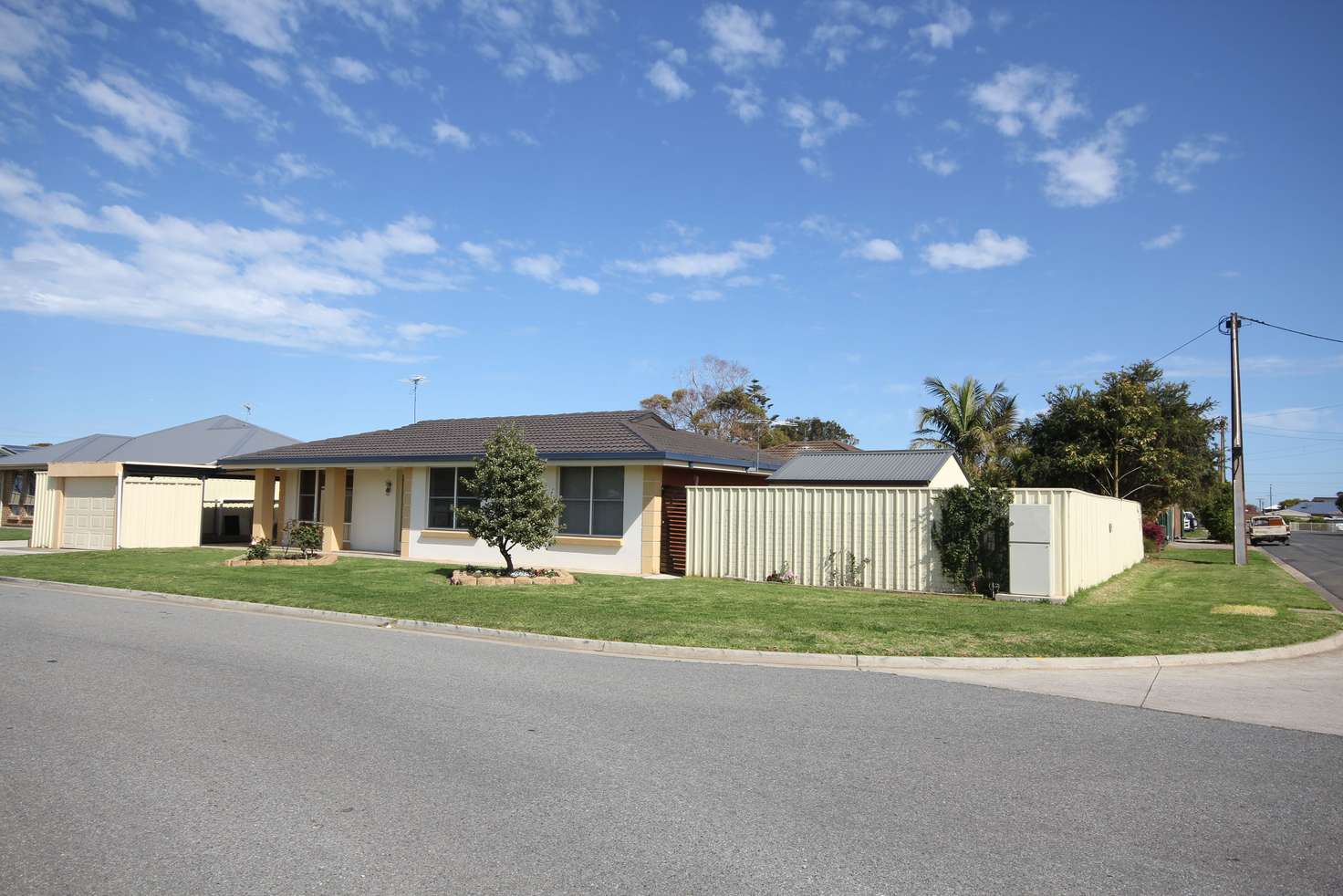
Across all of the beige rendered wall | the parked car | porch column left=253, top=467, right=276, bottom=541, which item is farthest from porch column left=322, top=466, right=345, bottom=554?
the parked car

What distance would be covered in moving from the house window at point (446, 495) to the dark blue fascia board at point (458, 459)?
0.62 metres

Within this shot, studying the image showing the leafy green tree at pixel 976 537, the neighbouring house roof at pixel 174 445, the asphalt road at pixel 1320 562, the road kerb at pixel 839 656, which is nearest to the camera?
the road kerb at pixel 839 656

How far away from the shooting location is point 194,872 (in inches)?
165

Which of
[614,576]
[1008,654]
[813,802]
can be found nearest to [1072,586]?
[1008,654]

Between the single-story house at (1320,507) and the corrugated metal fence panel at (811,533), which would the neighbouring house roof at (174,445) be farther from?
the single-story house at (1320,507)

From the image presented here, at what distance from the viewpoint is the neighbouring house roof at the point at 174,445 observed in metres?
36.0

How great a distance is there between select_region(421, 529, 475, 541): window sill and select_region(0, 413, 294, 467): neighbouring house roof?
14.8 metres

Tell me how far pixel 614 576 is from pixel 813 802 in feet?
47.0

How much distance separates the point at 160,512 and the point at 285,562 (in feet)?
27.9

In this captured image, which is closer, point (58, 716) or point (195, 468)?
point (58, 716)

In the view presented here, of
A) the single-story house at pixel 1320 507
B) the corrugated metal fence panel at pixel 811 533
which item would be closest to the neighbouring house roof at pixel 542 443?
the corrugated metal fence panel at pixel 811 533

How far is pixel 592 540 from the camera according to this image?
21094mm

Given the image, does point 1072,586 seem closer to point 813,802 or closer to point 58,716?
point 813,802

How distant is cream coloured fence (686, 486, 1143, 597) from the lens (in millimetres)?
Result: 16734
